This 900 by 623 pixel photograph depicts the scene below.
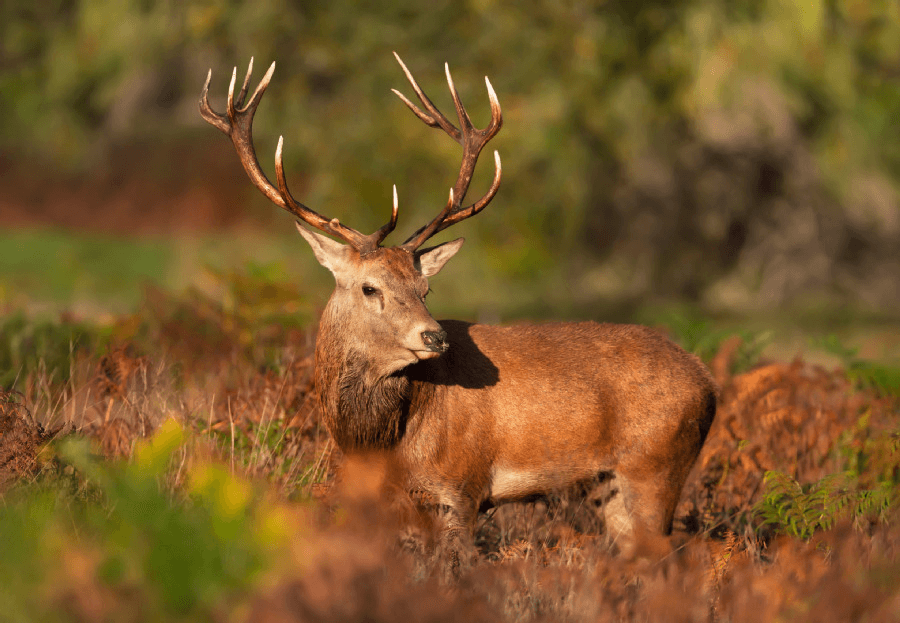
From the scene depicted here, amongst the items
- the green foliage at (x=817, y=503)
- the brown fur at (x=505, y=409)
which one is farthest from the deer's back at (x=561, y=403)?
the green foliage at (x=817, y=503)

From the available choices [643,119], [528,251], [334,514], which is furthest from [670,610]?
[528,251]

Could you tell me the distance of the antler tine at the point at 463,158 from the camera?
5008 mm

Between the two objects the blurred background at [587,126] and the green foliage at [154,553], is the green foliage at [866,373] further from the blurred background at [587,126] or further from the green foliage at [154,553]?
the green foliage at [154,553]

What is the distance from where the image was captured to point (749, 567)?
358 cm

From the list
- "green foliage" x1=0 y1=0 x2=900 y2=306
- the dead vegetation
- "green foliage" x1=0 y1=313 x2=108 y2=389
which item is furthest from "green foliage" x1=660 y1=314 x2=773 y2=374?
"green foliage" x1=0 y1=0 x2=900 y2=306

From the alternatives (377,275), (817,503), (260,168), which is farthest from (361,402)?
(817,503)

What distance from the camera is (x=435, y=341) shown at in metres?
4.42

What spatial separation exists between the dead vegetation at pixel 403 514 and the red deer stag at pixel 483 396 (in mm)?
203

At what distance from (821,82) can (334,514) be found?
9.48m

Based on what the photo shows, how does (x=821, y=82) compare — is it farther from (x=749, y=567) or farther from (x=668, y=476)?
(x=749, y=567)

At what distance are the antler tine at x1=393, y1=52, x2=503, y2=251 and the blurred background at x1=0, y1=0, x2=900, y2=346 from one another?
3074 millimetres

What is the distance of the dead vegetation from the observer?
2.57 metres

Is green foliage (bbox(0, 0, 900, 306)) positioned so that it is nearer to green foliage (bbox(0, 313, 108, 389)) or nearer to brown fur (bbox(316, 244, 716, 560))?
green foliage (bbox(0, 313, 108, 389))

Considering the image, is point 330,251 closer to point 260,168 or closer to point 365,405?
point 260,168
